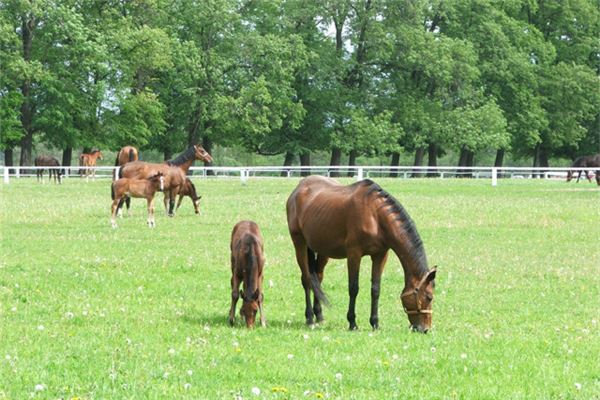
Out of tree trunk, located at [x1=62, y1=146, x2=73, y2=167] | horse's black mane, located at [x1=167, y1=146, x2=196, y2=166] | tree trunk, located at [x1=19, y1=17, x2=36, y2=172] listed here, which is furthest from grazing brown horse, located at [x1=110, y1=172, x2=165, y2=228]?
tree trunk, located at [x1=62, y1=146, x2=73, y2=167]

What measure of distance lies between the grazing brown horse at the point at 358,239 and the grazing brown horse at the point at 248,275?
31.2 inches

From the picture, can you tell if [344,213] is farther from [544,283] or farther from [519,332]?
[544,283]

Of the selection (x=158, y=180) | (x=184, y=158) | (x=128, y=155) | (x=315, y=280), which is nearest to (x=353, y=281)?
(x=315, y=280)

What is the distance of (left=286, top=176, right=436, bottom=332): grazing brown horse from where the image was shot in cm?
1032

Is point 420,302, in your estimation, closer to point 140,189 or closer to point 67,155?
point 140,189

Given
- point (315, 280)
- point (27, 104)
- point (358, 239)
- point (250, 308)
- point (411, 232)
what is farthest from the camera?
point (27, 104)

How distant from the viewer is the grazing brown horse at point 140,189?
2409cm

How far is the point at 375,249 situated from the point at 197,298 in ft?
11.3

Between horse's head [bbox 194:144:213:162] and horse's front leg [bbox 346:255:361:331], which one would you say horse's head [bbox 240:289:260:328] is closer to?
horse's front leg [bbox 346:255:361:331]

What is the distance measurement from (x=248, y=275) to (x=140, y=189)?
567 inches

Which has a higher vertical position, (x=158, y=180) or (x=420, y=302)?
(x=158, y=180)

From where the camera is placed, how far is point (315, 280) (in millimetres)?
11531

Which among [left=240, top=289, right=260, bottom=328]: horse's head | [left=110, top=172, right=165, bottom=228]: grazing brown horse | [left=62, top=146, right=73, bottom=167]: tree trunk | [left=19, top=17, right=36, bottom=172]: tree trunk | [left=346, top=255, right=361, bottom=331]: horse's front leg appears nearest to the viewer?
[left=240, top=289, right=260, bottom=328]: horse's head

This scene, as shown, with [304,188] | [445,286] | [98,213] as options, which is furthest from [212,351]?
[98,213]
